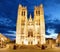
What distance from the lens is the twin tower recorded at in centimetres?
5325

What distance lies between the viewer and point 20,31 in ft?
179

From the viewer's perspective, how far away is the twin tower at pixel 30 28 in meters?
53.2

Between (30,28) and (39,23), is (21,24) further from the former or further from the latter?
(39,23)

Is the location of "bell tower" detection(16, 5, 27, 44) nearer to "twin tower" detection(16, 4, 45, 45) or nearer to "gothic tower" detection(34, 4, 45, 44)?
"twin tower" detection(16, 4, 45, 45)

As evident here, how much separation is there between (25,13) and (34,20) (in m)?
4.33

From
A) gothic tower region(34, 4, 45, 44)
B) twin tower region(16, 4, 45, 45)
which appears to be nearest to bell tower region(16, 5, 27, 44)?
twin tower region(16, 4, 45, 45)

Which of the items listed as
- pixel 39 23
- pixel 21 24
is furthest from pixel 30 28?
pixel 39 23

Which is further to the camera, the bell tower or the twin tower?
the bell tower

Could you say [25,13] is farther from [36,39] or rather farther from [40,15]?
[36,39]

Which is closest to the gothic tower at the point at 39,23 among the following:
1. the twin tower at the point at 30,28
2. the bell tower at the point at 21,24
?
the twin tower at the point at 30,28

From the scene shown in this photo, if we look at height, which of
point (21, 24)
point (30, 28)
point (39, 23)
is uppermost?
point (39, 23)

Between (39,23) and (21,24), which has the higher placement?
(39,23)

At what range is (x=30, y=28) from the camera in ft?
183

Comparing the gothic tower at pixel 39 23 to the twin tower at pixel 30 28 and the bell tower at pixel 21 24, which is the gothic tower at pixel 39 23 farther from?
the bell tower at pixel 21 24
